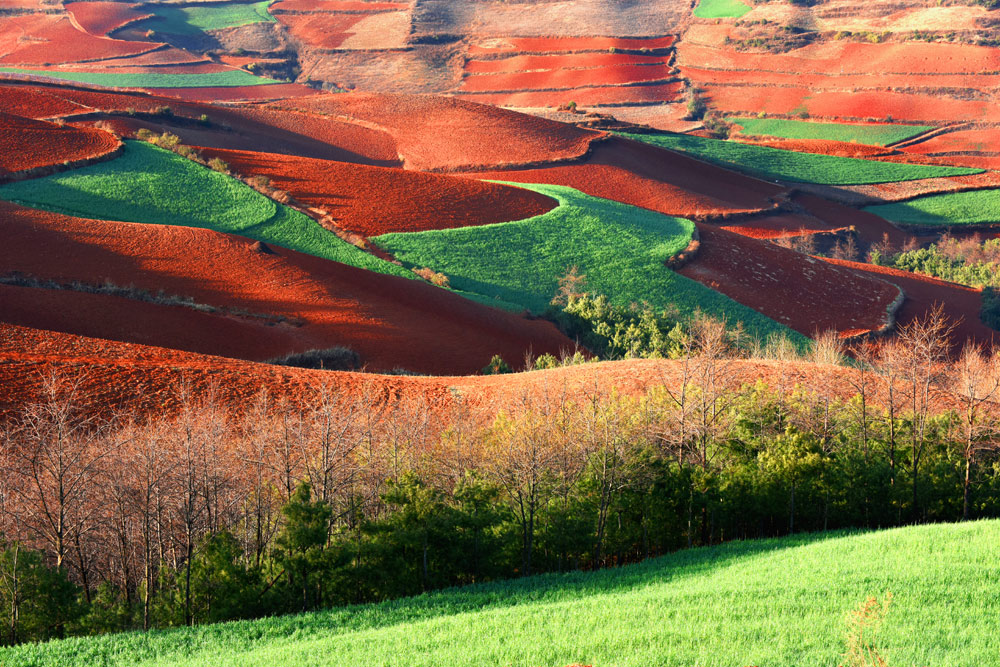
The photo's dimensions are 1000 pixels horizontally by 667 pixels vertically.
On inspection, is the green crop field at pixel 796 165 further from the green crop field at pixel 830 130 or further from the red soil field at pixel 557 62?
the red soil field at pixel 557 62

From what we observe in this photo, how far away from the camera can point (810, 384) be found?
33.3 metres

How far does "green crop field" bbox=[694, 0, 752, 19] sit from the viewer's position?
188 meters

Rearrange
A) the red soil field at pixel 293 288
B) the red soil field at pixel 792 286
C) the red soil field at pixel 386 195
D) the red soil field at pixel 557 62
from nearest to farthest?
the red soil field at pixel 293 288 < the red soil field at pixel 792 286 < the red soil field at pixel 386 195 < the red soil field at pixel 557 62

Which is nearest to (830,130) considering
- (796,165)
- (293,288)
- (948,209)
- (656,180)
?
(796,165)

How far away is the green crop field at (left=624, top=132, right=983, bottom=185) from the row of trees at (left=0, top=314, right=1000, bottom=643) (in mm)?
87373

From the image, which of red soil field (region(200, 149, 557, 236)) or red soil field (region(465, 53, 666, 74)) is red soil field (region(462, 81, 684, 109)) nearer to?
red soil field (region(465, 53, 666, 74))

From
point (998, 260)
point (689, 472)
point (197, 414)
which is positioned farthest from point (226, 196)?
point (998, 260)

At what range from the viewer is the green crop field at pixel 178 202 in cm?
6144

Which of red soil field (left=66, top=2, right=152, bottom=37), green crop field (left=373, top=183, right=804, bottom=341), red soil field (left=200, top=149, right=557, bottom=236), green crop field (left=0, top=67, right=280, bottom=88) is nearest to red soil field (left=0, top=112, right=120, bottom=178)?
red soil field (left=200, top=149, right=557, bottom=236)

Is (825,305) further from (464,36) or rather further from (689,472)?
(464,36)

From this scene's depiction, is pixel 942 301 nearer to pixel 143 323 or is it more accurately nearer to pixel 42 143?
pixel 143 323

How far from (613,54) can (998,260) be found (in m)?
101

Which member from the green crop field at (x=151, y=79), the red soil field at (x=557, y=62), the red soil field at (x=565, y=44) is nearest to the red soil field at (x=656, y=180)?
the red soil field at (x=557, y=62)

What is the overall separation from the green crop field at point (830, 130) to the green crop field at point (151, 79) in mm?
88004
